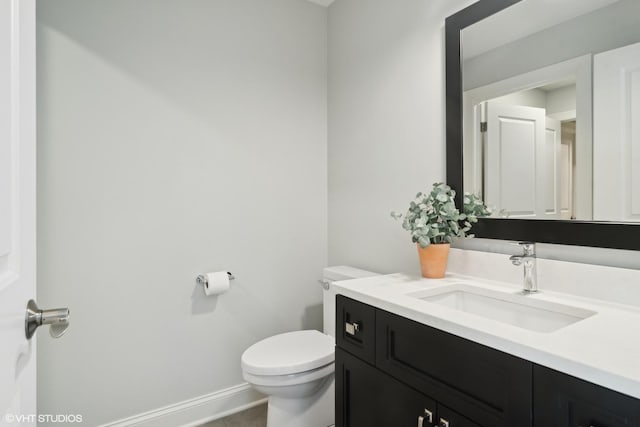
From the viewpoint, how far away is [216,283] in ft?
6.20

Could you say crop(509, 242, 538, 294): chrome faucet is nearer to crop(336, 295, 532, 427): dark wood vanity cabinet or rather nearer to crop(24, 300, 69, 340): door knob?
crop(336, 295, 532, 427): dark wood vanity cabinet

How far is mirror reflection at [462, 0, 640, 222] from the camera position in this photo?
109 cm

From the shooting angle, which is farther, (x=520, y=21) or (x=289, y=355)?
(x=289, y=355)

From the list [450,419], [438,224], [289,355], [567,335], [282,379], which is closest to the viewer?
[567,335]

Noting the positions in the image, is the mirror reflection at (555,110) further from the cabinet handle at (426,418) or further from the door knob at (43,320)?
the door knob at (43,320)

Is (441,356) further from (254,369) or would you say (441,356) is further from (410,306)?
(254,369)

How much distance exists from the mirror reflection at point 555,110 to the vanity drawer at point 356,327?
2.24 feet

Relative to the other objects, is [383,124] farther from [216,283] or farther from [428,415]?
[428,415]

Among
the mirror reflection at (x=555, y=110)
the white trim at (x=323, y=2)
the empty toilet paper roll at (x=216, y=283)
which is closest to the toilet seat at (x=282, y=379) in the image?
the empty toilet paper roll at (x=216, y=283)

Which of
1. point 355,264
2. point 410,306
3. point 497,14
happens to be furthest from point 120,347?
point 497,14

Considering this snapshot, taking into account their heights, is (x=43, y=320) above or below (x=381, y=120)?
below

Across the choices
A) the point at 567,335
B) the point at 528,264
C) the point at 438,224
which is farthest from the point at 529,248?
the point at 567,335

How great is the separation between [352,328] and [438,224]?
1.79ft
